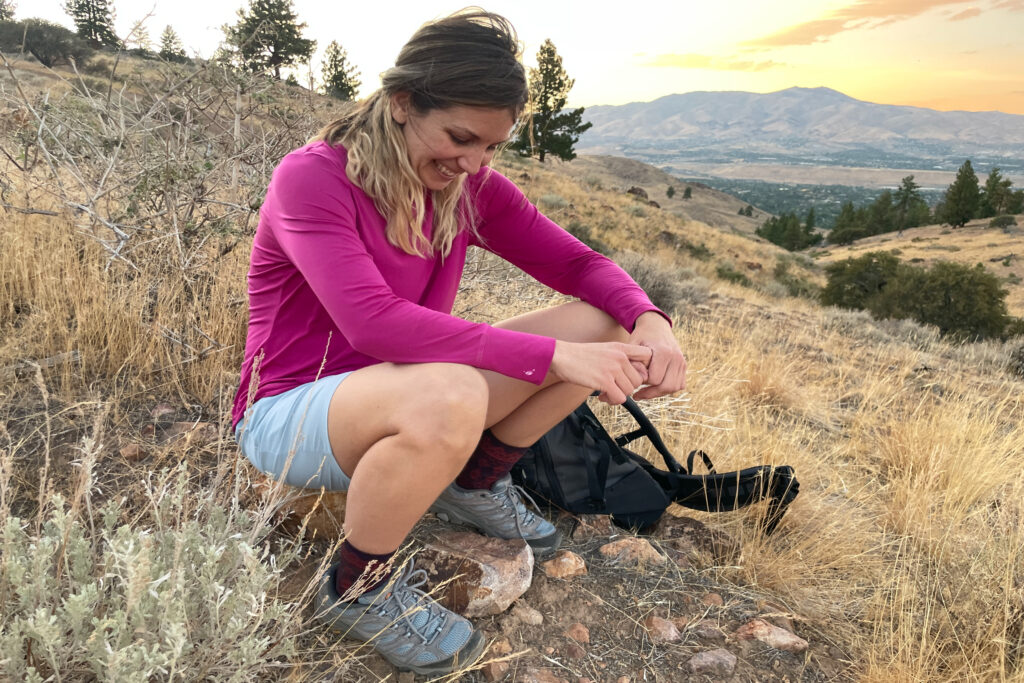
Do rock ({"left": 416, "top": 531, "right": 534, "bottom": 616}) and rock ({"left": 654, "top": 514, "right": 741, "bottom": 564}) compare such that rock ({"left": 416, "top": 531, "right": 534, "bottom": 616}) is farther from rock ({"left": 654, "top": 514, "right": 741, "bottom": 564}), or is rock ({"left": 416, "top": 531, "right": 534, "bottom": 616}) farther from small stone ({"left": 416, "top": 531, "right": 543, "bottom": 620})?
rock ({"left": 654, "top": 514, "right": 741, "bottom": 564})

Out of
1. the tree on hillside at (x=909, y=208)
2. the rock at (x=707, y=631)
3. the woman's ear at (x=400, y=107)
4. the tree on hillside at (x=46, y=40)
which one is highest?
the tree on hillside at (x=46, y=40)

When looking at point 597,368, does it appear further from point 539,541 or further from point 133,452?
point 133,452

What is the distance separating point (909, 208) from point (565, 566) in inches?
Answer: 2239

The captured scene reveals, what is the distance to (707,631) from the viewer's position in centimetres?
189

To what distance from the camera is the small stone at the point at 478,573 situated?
179 centimetres

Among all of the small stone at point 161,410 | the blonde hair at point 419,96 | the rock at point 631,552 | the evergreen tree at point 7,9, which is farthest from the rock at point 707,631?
the evergreen tree at point 7,9

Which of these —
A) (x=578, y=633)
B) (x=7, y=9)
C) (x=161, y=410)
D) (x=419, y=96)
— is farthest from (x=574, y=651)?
(x=7, y=9)

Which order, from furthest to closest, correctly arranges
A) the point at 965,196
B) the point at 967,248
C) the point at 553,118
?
the point at 965,196 → the point at 967,248 → the point at 553,118

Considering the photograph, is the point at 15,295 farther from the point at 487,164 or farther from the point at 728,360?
the point at 728,360

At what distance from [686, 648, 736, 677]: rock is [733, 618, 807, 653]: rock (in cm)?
12

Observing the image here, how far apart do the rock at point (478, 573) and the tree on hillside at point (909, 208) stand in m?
54.9

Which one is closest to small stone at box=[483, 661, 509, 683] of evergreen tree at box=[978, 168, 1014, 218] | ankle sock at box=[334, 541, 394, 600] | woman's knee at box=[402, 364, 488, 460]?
ankle sock at box=[334, 541, 394, 600]

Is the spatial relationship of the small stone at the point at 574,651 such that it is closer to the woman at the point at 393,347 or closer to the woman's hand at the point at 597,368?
the woman at the point at 393,347

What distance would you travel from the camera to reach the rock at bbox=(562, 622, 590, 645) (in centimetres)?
180
